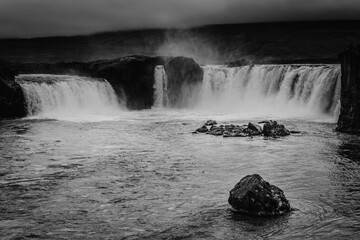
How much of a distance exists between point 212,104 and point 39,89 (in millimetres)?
19543

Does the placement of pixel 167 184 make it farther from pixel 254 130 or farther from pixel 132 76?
pixel 132 76

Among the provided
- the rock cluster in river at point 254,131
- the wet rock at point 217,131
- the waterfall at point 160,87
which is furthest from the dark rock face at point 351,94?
the waterfall at point 160,87

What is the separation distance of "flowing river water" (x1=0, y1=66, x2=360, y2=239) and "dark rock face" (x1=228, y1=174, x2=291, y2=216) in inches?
9.2

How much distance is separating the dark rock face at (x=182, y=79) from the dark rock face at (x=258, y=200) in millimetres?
38920

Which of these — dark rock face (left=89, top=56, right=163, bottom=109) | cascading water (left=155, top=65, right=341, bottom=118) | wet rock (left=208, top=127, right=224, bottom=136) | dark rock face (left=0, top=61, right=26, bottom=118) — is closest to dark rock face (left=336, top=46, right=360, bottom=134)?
cascading water (left=155, top=65, right=341, bottom=118)

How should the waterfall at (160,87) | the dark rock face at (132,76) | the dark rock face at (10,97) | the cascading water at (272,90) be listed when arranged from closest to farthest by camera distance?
the dark rock face at (10,97) < the cascading water at (272,90) < the dark rock face at (132,76) < the waterfall at (160,87)

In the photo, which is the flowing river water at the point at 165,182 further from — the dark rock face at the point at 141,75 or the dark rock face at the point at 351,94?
the dark rock face at the point at 141,75

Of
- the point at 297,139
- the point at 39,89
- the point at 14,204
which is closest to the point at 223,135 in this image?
the point at 297,139

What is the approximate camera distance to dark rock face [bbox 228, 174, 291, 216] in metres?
9.97

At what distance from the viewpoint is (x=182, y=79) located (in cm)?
4934

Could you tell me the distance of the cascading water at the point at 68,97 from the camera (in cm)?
3662

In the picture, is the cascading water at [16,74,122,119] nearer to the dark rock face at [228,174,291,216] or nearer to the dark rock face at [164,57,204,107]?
the dark rock face at [164,57,204,107]

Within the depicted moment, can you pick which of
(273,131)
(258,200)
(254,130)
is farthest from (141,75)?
(258,200)

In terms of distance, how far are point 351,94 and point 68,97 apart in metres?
24.4
